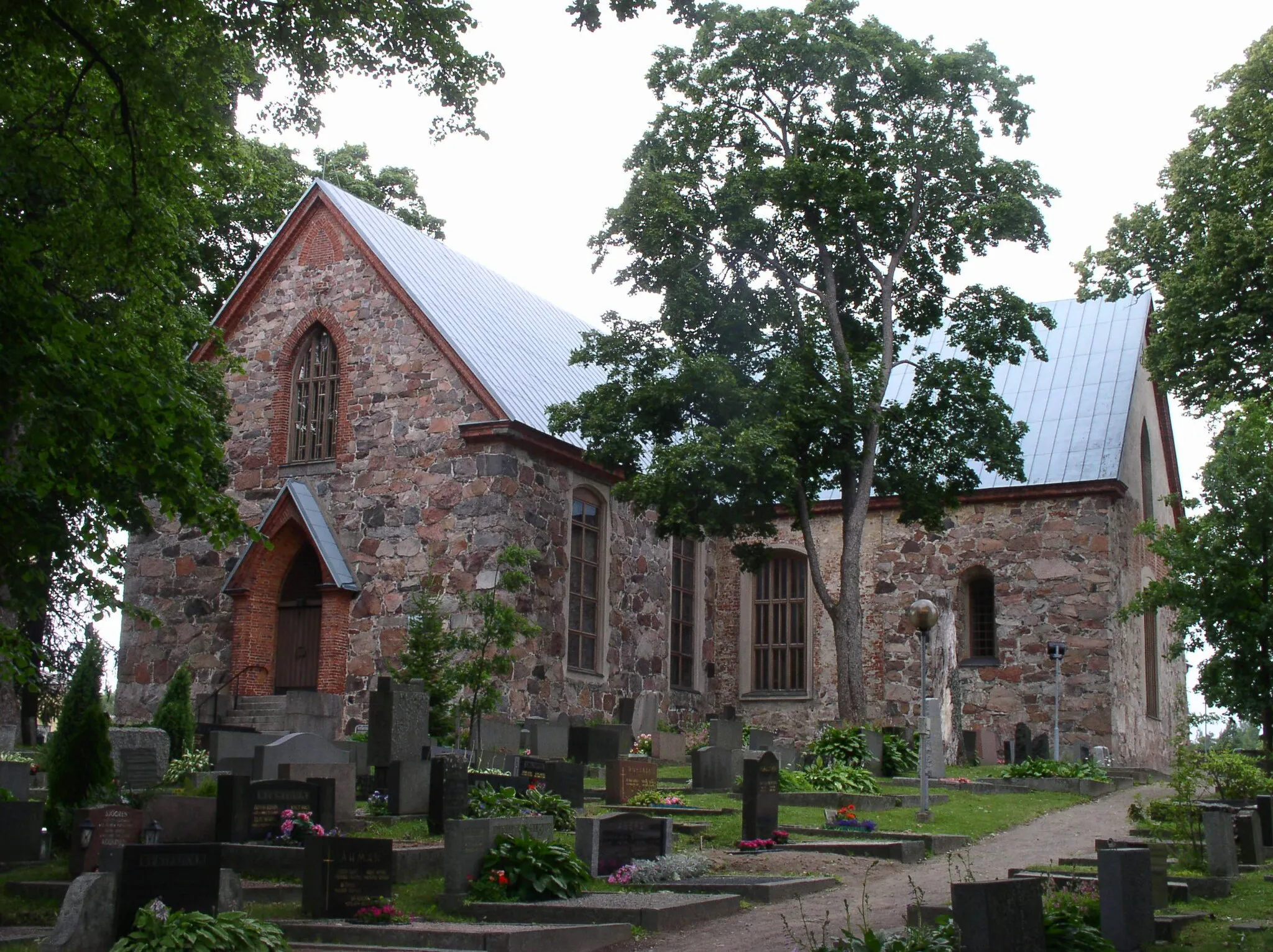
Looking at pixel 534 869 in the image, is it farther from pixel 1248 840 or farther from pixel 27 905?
pixel 1248 840

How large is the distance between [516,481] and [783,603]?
772 centimetres

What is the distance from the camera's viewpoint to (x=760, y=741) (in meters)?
21.4

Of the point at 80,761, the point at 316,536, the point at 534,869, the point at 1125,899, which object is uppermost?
the point at 316,536

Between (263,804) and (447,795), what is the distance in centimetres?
168

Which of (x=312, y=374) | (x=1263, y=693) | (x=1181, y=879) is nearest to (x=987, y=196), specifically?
(x=1263, y=693)

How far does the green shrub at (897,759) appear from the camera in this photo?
20297 millimetres

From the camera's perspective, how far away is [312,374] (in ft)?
79.8

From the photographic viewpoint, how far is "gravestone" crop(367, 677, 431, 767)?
15328mm

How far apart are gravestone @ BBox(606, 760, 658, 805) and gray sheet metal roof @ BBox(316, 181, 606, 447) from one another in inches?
290

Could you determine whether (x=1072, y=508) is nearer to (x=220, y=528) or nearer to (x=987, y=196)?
(x=987, y=196)

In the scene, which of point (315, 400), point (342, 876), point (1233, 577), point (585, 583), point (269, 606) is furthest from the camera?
point (315, 400)

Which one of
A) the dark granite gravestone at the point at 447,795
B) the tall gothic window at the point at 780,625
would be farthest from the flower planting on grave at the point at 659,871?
the tall gothic window at the point at 780,625

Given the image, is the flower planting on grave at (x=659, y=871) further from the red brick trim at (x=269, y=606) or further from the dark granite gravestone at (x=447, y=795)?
the red brick trim at (x=269, y=606)

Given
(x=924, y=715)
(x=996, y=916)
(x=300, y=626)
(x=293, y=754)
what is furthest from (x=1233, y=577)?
(x=300, y=626)
